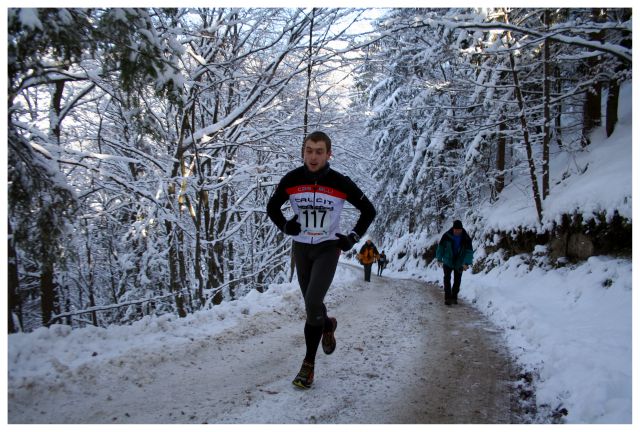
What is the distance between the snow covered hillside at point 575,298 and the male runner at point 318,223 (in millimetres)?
2034

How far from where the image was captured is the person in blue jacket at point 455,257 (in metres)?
8.55

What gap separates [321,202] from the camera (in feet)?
12.0

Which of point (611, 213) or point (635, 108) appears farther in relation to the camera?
point (611, 213)

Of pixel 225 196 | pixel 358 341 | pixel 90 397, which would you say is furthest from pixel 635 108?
pixel 225 196

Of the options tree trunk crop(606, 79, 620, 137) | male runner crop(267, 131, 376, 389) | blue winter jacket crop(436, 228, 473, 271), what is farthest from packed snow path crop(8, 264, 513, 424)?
tree trunk crop(606, 79, 620, 137)

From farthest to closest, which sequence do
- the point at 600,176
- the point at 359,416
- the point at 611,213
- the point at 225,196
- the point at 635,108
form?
1. the point at 225,196
2. the point at 600,176
3. the point at 611,213
4. the point at 635,108
5. the point at 359,416

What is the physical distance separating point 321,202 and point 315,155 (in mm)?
456

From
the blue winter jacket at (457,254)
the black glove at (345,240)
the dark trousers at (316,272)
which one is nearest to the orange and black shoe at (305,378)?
the dark trousers at (316,272)

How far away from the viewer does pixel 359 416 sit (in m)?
2.83

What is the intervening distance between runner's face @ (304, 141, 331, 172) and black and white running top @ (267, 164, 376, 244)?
56 millimetres

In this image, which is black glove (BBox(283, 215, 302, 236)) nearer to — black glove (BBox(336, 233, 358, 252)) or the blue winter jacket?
black glove (BBox(336, 233, 358, 252))

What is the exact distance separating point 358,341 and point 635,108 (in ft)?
15.1

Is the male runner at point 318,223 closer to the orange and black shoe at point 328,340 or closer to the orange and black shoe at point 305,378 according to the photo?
the orange and black shoe at point 328,340
